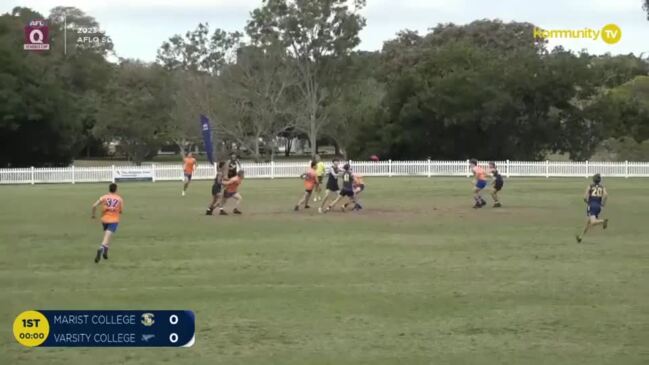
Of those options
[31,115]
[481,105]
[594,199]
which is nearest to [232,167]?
[594,199]

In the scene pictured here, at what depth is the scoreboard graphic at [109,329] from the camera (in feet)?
24.4

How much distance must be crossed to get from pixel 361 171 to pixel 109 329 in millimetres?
41188

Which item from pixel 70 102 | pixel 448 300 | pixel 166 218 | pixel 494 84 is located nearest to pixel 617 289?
pixel 448 300

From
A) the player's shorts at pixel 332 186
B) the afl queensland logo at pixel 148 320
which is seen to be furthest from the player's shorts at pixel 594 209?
the afl queensland logo at pixel 148 320

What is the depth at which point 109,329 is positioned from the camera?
7.42m

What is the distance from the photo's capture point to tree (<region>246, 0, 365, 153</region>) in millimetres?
65438

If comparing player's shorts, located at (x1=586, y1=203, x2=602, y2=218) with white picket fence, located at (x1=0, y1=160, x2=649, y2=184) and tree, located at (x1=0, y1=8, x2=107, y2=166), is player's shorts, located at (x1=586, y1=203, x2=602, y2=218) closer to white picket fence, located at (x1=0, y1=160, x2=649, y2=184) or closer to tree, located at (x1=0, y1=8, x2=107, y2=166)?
white picket fence, located at (x1=0, y1=160, x2=649, y2=184)

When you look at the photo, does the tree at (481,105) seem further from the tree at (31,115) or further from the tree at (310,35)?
the tree at (31,115)

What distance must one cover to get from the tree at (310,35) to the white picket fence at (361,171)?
699 inches

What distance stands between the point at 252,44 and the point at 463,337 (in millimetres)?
59019

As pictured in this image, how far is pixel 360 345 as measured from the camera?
8.51m

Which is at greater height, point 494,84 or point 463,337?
point 494,84

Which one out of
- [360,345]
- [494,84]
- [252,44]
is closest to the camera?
[360,345]

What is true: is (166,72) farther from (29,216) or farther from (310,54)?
(29,216)
